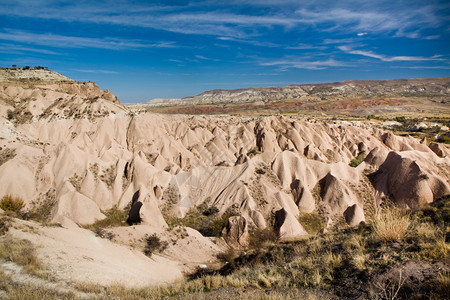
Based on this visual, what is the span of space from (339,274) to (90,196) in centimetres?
2424

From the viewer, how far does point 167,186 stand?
2616 centimetres

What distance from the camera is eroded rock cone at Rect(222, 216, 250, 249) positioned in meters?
19.6

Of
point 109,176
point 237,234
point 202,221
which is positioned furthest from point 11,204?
point 237,234

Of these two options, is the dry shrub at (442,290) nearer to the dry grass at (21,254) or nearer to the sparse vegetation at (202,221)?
the dry grass at (21,254)

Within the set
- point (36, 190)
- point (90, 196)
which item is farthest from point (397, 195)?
point (36, 190)

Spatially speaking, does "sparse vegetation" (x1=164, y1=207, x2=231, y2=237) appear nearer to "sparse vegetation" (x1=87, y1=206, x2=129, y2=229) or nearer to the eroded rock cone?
the eroded rock cone

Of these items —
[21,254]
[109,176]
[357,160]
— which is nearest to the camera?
[21,254]

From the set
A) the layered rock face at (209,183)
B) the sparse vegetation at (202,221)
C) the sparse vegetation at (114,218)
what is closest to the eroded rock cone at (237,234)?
the layered rock face at (209,183)

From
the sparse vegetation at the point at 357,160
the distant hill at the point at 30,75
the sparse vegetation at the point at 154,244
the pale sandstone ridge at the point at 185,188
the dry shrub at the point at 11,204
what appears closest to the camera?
the sparse vegetation at the point at 154,244

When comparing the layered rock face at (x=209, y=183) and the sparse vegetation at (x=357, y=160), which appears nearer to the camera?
the layered rock face at (x=209, y=183)

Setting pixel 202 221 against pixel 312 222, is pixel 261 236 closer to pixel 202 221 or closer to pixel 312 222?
pixel 312 222

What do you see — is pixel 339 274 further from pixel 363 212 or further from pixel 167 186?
pixel 167 186

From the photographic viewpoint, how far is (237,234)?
1984 cm

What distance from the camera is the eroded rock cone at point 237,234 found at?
19.6 meters
